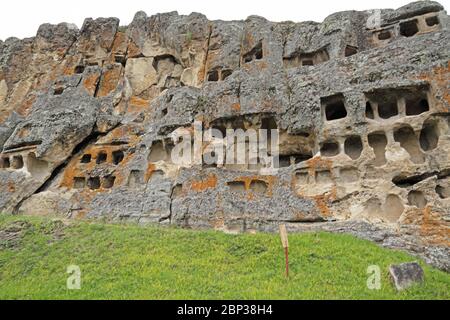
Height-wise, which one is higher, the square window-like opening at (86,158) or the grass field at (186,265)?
the square window-like opening at (86,158)

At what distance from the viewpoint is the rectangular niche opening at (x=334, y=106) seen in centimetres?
1867

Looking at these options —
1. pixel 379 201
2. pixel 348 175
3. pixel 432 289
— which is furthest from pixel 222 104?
pixel 432 289

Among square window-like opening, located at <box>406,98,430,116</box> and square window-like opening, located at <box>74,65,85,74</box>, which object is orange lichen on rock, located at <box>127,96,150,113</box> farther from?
square window-like opening, located at <box>406,98,430,116</box>

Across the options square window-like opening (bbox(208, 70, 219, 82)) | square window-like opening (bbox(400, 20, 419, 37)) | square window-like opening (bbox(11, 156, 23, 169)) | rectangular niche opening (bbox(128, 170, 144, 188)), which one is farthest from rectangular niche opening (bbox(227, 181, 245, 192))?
square window-like opening (bbox(400, 20, 419, 37))

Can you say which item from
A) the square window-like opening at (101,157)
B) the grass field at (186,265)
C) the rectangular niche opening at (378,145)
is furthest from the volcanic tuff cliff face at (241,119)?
the grass field at (186,265)

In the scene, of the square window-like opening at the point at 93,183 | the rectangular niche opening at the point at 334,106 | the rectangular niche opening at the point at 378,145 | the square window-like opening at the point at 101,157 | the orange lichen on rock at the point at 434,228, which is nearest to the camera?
the orange lichen on rock at the point at 434,228

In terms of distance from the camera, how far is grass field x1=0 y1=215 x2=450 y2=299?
374 inches

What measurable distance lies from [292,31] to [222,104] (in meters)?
9.03

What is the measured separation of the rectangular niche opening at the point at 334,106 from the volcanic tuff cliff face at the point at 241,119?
107 mm

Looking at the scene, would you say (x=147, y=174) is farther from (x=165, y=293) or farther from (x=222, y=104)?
(x=165, y=293)

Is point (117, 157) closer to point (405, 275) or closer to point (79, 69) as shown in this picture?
point (79, 69)

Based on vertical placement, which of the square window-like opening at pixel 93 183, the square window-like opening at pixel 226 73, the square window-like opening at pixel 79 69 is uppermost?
the square window-like opening at pixel 79 69

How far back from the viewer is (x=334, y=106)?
19.6 meters

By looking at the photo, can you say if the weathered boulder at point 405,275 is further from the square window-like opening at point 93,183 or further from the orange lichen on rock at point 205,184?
the square window-like opening at point 93,183
